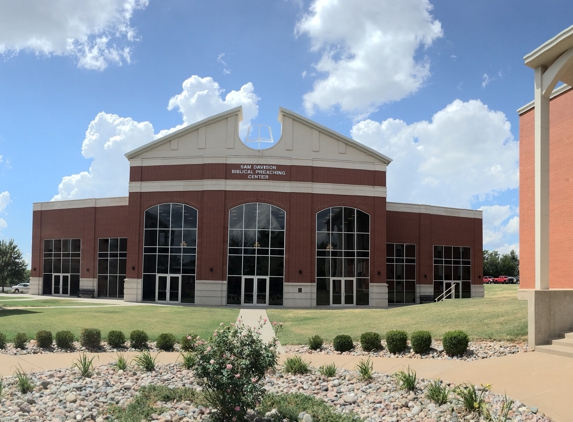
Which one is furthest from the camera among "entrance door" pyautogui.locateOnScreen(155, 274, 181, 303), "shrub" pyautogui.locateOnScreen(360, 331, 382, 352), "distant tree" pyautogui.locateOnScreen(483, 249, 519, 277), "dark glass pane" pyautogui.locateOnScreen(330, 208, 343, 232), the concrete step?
"distant tree" pyautogui.locateOnScreen(483, 249, 519, 277)

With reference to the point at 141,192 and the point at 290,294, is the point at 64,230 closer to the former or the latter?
the point at 141,192

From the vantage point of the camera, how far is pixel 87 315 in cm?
2602

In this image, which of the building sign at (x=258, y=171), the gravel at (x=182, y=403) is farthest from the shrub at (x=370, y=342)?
the building sign at (x=258, y=171)

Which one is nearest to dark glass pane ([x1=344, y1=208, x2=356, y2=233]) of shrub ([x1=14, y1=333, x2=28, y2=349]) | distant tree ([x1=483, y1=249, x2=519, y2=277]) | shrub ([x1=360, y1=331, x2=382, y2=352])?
shrub ([x1=360, y1=331, x2=382, y2=352])

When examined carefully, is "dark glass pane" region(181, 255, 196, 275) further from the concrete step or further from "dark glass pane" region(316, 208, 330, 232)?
the concrete step

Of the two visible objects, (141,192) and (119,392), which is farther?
(141,192)

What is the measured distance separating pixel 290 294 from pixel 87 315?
1581 centimetres

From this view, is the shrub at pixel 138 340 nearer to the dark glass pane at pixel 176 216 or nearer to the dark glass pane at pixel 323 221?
the dark glass pane at pixel 176 216

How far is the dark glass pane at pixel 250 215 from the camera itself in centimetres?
3844

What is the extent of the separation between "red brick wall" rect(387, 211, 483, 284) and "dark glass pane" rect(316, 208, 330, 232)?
763 centimetres

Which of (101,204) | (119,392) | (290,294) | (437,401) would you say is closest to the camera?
(437,401)


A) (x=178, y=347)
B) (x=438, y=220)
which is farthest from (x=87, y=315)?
(x=438, y=220)

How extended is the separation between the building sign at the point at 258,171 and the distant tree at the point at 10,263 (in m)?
41.6

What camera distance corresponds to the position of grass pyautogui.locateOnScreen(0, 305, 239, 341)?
19.9 m
